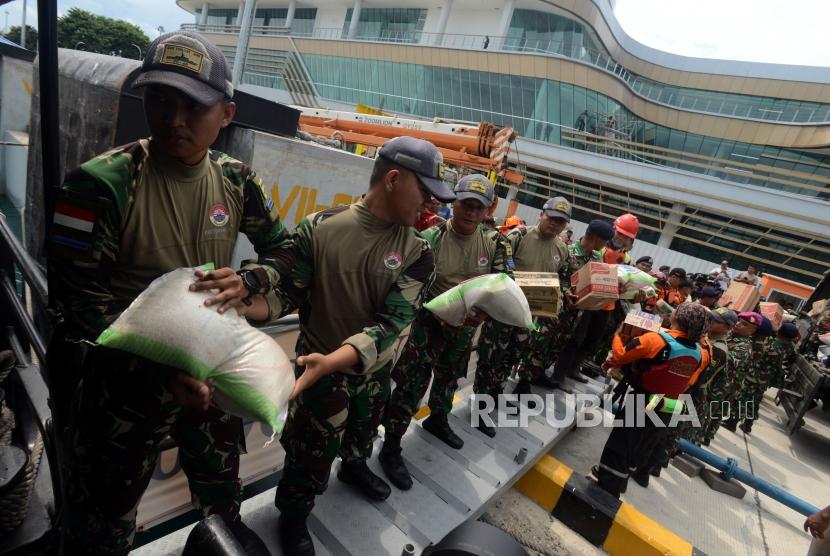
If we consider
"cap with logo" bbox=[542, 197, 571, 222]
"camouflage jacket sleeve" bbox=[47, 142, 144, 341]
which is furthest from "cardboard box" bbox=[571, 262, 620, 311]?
"camouflage jacket sleeve" bbox=[47, 142, 144, 341]

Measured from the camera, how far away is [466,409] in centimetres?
378

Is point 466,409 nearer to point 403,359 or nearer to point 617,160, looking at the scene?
point 403,359

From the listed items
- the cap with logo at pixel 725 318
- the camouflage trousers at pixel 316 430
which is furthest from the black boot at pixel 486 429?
the cap with logo at pixel 725 318

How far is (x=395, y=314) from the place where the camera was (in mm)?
1882

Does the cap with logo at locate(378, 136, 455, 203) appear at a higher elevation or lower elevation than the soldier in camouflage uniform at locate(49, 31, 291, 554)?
higher

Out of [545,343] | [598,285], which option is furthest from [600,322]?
[598,285]

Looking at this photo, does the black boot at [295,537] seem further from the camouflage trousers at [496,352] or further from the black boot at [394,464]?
the camouflage trousers at [496,352]

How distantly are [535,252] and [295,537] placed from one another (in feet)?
9.90

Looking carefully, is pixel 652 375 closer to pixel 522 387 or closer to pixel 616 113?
pixel 522 387

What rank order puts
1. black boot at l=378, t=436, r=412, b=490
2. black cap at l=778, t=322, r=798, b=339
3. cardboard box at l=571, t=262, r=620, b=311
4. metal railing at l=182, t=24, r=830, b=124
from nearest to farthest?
black boot at l=378, t=436, r=412, b=490 < cardboard box at l=571, t=262, r=620, b=311 < black cap at l=778, t=322, r=798, b=339 < metal railing at l=182, t=24, r=830, b=124

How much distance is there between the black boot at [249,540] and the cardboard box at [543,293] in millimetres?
2226

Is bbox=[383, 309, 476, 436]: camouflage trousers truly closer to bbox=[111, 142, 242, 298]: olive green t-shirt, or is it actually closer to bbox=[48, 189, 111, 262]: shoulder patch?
bbox=[111, 142, 242, 298]: olive green t-shirt

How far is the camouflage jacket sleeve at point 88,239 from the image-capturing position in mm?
1258

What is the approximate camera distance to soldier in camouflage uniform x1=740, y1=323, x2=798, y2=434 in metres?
6.38
